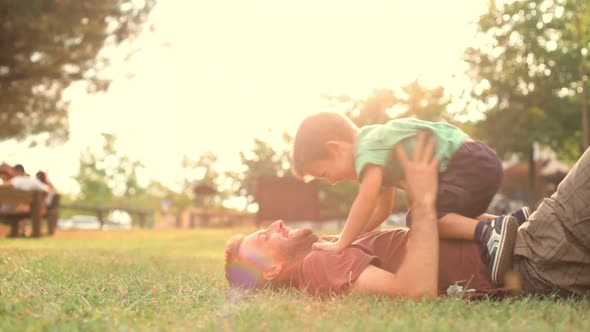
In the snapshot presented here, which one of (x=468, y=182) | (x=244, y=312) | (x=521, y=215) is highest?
(x=468, y=182)

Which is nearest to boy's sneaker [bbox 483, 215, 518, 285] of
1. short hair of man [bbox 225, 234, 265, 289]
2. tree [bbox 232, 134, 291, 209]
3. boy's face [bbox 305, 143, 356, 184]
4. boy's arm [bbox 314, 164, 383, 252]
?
boy's arm [bbox 314, 164, 383, 252]

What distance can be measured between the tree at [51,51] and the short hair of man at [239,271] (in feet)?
39.2

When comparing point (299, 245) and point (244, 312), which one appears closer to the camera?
point (244, 312)

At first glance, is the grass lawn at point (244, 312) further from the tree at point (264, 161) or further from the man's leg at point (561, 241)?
the tree at point (264, 161)

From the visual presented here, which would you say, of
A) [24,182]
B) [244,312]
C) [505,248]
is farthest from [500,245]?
[24,182]

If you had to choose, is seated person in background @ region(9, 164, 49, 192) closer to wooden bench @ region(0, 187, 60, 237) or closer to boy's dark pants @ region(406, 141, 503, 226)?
wooden bench @ region(0, 187, 60, 237)

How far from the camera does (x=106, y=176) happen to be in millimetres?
59094

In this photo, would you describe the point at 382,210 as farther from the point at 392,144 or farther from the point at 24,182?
the point at 24,182

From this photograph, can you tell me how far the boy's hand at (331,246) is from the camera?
3.42m

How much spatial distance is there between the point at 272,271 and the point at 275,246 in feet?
0.51

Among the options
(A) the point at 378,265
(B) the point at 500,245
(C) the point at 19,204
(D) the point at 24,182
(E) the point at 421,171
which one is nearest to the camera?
(B) the point at 500,245

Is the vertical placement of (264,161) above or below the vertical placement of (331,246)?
above

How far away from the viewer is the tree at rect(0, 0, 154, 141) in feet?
47.9

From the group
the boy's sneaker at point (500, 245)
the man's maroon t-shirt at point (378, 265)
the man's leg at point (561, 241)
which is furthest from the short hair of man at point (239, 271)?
the man's leg at point (561, 241)
